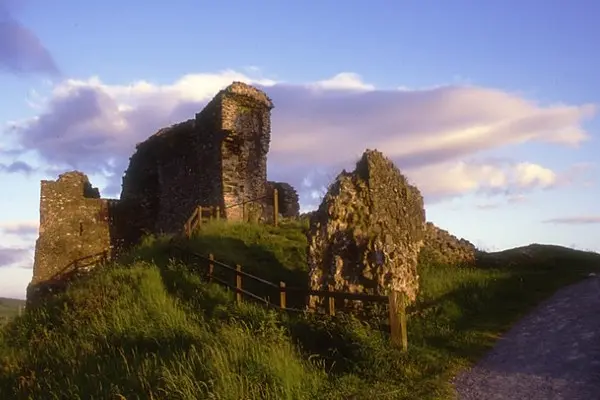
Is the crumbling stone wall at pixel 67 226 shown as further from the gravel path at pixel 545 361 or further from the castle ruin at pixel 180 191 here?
the gravel path at pixel 545 361

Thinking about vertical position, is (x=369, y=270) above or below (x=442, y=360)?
above

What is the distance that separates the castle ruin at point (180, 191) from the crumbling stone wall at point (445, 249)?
752 cm

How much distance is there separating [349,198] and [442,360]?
5185 mm

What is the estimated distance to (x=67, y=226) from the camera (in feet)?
95.5

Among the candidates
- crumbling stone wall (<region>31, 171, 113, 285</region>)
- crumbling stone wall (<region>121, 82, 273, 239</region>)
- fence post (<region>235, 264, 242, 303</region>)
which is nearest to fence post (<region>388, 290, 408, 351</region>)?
fence post (<region>235, 264, 242, 303</region>)

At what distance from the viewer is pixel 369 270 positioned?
1484 cm

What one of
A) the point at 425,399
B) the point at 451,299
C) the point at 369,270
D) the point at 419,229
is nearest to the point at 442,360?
the point at 425,399

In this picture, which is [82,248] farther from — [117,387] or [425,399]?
[425,399]

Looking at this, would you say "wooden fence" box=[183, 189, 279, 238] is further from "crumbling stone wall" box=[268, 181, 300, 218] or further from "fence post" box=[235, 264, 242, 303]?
"fence post" box=[235, 264, 242, 303]

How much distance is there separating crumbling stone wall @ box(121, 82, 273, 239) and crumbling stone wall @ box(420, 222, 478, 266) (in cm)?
743

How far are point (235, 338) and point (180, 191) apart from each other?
19927mm

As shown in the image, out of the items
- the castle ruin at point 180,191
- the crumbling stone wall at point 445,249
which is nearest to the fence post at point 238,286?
the crumbling stone wall at point 445,249

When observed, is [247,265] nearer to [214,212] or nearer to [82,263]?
[214,212]

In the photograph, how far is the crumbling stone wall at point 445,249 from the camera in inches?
833
